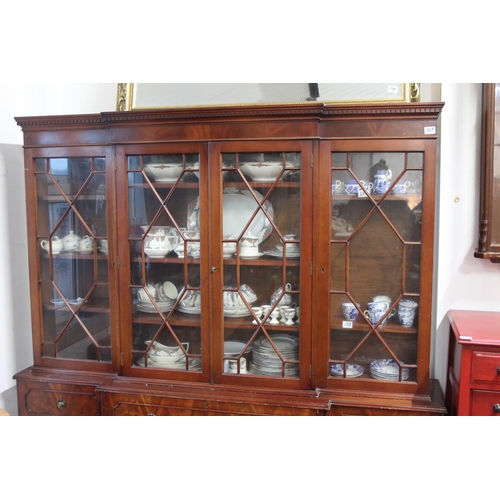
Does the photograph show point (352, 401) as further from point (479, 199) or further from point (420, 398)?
point (479, 199)

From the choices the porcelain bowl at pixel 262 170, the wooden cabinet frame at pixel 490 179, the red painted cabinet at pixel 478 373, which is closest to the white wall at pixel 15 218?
the porcelain bowl at pixel 262 170

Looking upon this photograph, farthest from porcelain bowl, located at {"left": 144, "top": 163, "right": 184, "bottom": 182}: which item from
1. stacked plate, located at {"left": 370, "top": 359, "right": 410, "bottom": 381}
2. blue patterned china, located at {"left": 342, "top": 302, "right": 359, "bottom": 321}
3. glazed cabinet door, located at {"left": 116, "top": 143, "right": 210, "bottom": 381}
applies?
stacked plate, located at {"left": 370, "top": 359, "right": 410, "bottom": 381}

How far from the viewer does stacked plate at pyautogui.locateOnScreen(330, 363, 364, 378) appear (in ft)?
5.45

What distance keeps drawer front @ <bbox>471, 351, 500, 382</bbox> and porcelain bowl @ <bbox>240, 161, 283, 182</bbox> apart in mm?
950

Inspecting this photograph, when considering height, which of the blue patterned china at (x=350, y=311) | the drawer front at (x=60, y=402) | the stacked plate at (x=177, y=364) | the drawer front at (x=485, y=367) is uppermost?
the blue patterned china at (x=350, y=311)

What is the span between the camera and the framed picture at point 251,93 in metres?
1.71

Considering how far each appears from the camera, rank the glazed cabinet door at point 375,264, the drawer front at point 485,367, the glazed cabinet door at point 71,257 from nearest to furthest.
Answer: the drawer front at point 485,367, the glazed cabinet door at point 375,264, the glazed cabinet door at point 71,257

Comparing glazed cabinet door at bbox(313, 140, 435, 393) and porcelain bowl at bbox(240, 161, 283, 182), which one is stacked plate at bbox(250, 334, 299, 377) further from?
porcelain bowl at bbox(240, 161, 283, 182)

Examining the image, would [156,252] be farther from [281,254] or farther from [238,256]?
[281,254]

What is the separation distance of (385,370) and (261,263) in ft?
2.07

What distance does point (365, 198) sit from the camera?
1611 mm

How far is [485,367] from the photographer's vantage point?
1463 mm

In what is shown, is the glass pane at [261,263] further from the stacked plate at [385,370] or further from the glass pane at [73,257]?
the glass pane at [73,257]

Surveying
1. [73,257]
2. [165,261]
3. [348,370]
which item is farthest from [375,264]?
[73,257]
